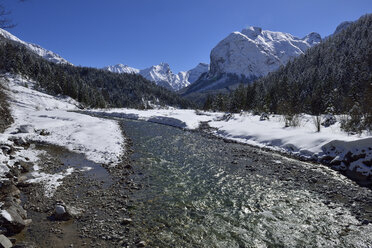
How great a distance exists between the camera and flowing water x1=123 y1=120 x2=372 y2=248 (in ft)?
25.0

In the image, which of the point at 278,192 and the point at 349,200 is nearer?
the point at 349,200

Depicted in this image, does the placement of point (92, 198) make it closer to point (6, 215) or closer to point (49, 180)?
Result: point (6, 215)

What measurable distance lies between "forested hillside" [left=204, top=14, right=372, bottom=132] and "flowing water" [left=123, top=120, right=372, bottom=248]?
16602 mm

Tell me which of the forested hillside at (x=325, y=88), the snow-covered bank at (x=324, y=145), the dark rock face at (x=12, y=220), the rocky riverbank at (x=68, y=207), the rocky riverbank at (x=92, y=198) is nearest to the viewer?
the dark rock face at (x=12, y=220)

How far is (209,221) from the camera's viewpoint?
8617 millimetres

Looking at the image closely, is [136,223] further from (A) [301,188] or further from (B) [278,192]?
(A) [301,188]

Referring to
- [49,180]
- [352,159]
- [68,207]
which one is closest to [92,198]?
[68,207]

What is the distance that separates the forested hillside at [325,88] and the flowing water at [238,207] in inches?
654

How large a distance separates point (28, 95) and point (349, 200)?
282ft

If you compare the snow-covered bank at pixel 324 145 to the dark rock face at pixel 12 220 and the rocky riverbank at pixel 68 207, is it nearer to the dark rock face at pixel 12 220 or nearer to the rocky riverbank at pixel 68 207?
the rocky riverbank at pixel 68 207

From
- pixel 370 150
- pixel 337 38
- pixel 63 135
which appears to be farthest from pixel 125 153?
pixel 337 38

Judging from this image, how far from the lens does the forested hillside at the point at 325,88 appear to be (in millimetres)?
34244

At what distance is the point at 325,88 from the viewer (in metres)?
66.1

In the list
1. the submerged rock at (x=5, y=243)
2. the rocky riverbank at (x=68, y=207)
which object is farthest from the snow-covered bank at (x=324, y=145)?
the submerged rock at (x=5, y=243)
